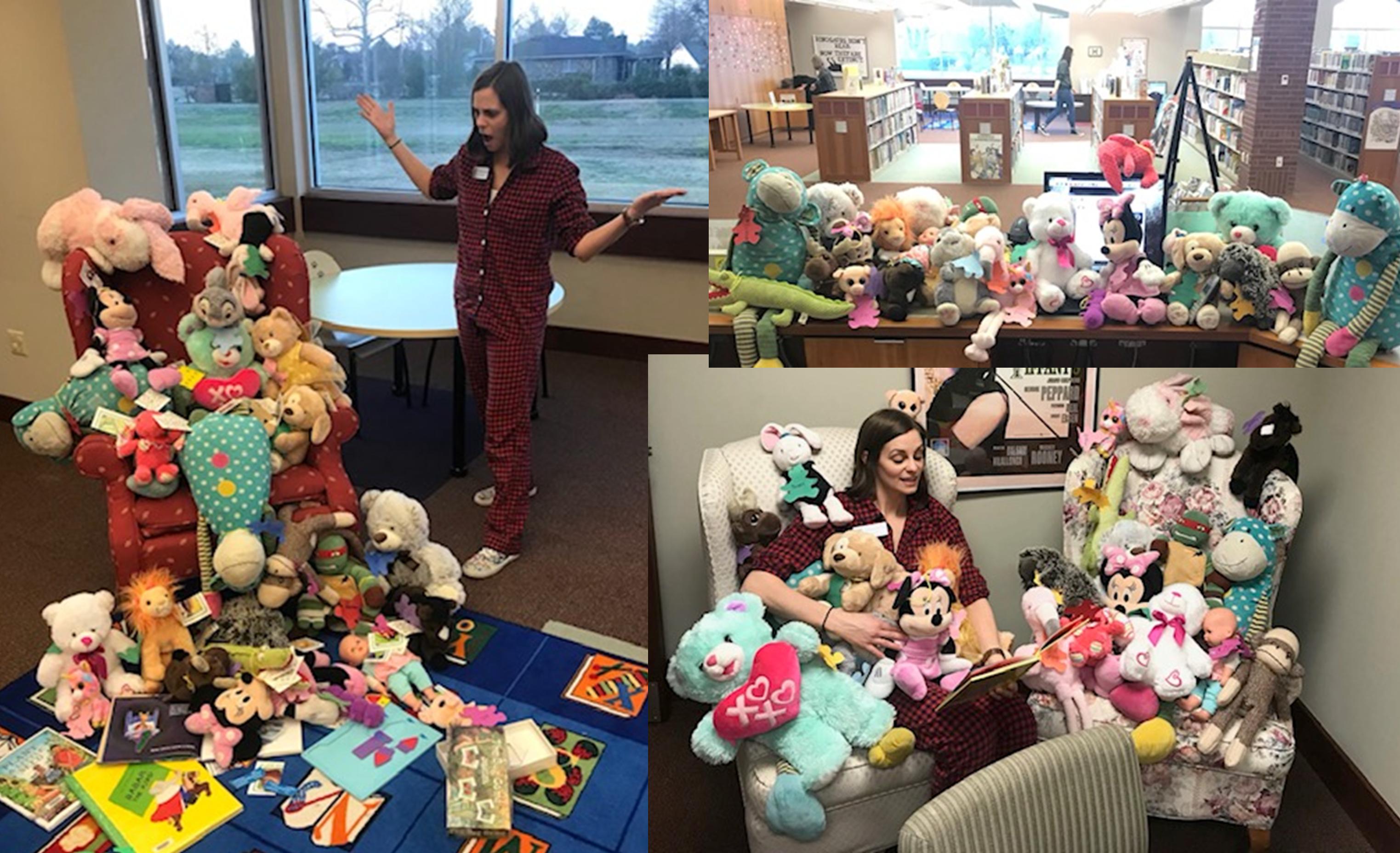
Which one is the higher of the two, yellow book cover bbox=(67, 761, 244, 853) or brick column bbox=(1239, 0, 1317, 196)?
brick column bbox=(1239, 0, 1317, 196)

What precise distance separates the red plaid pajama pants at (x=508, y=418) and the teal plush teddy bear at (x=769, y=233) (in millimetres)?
614

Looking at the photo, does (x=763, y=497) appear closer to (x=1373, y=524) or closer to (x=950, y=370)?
(x=950, y=370)

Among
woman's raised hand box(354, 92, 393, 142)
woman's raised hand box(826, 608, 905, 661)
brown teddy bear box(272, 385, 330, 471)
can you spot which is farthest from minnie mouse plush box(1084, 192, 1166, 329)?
woman's raised hand box(354, 92, 393, 142)

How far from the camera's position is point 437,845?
6.20 ft

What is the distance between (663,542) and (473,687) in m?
0.58

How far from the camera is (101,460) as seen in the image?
2.25 meters

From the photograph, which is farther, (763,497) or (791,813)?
(763,497)

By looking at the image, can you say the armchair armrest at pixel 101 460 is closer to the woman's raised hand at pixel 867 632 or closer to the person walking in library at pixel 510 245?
the person walking in library at pixel 510 245

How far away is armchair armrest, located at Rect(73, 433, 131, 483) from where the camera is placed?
2.25 meters

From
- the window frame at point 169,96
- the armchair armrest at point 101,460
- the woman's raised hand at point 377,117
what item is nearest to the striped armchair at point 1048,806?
the armchair armrest at point 101,460

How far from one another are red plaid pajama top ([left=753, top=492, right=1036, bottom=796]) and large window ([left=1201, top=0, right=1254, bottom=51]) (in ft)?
3.82

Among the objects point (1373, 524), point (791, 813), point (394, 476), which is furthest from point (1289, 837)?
point (394, 476)

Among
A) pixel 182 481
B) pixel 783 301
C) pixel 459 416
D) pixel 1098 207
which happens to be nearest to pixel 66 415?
pixel 182 481

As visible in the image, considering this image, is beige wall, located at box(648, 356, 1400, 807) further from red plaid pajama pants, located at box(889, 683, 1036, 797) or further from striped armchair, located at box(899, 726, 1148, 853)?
striped armchair, located at box(899, 726, 1148, 853)
